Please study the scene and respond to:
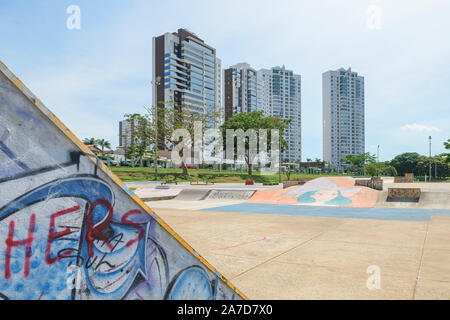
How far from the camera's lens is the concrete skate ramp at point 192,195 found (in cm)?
2003

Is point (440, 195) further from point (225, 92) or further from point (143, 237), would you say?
point (225, 92)

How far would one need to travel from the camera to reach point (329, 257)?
5727 millimetres

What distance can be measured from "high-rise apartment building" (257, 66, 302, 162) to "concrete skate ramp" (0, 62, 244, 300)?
17508 centimetres

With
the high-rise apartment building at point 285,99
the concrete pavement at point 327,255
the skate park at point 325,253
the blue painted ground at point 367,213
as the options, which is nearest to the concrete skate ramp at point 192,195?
the blue painted ground at point 367,213

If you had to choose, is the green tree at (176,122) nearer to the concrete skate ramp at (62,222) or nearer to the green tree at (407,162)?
the concrete skate ramp at (62,222)

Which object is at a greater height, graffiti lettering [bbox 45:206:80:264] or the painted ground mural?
graffiti lettering [bbox 45:206:80:264]

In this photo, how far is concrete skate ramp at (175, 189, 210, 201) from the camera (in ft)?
65.7

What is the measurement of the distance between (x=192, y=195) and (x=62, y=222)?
18535mm

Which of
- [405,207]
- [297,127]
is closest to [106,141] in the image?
[405,207]

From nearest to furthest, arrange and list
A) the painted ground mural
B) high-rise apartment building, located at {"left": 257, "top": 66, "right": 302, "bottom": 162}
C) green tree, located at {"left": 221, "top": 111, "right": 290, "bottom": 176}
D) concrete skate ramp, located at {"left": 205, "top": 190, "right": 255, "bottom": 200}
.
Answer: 1. the painted ground mural
2. concrete skate ramp, located at {"left": 205, "top": 190, "right": 255, "bottom": 200}
3. green tree, located at {"left": 221, "top": 111, "right": 290, "bottom": 176}
4. high-rise apartment building, located at {"left": 257, "top": 66, "right": 302, "bottom": 162}

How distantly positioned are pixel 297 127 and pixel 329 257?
193356 millimetres

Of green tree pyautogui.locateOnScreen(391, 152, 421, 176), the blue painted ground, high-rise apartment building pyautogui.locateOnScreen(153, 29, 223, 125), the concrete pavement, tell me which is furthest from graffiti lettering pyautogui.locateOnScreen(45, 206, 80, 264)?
green tree pyautogui.locateOnScreen(391, 152, 421, 176)

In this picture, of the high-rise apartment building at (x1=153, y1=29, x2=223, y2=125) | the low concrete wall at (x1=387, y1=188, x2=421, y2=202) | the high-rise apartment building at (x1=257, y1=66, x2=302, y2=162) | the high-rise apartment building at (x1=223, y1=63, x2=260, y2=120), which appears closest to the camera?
the low concrete wall at (x1=387, y1=188, x2=421, y2=202)

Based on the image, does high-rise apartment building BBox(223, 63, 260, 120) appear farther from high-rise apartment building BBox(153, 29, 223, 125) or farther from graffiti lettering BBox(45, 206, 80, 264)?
graffiti lettering BBox(45, 206, 80, 264)
